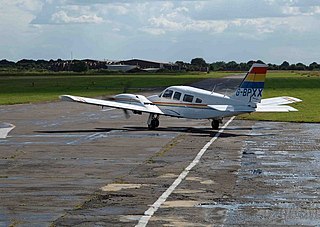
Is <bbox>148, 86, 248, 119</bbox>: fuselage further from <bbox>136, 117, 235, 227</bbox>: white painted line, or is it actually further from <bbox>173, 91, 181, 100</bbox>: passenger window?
<bbox>136, 117, 235, 227</bbox>: white painted line

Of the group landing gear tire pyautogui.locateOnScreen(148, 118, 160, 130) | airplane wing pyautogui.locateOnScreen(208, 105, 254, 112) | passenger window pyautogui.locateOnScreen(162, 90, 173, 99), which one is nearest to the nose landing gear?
airplane wing pyautogui.locateOnScreen(208, 105, 254, 112)

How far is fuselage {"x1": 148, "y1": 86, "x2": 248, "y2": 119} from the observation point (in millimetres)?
35594

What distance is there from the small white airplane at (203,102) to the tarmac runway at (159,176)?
874mm

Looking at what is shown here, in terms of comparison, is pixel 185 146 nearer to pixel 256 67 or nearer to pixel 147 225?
pixel 256 67

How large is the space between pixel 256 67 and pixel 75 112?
19.3m

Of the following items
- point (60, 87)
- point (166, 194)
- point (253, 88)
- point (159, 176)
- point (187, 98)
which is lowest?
point (60, 87)

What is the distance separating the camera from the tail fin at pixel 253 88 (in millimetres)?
35406

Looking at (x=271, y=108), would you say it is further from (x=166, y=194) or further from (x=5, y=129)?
(x=166, y=194)

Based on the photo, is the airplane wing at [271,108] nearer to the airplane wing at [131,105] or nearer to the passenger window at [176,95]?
the passenger window at [176,95]

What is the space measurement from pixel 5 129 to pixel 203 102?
9.05 m

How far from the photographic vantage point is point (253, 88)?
35469mm

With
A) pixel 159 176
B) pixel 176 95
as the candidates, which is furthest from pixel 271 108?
pixel 159 176

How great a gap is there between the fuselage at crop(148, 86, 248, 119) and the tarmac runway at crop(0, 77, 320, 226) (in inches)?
32.2

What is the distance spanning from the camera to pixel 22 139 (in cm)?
3203
